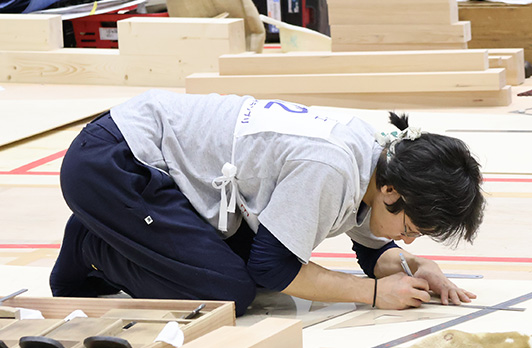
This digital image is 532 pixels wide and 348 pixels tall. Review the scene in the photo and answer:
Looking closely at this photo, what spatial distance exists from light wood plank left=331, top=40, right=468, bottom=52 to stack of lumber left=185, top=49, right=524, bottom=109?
34 cm

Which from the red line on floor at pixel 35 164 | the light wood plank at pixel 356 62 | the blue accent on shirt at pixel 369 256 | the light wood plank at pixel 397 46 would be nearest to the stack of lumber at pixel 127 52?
the light wood plank at pixel 356 62

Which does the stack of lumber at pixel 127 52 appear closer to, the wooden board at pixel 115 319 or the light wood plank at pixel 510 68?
the light wood plank at pixel 510 68

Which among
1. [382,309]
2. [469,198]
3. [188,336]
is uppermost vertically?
[469,198]

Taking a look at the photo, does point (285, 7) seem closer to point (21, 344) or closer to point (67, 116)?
point (67, 116)

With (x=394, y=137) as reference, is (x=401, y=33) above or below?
above

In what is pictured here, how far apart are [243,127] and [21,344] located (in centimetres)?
89

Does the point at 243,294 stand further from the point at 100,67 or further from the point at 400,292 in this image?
the point at 100,67

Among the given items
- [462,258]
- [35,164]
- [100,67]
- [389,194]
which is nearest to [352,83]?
[35,164]

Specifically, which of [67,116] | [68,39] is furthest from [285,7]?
[67,116]

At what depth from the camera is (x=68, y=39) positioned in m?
8.51

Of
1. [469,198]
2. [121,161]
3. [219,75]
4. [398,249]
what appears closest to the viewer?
[469,198]

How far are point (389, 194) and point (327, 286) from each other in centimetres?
32

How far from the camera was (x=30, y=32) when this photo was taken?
7.45 m

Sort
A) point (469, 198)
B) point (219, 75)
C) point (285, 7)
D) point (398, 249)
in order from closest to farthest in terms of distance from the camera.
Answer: point (469, 198)
point (398, 249)
point (219, 75)
point (285, 7)
